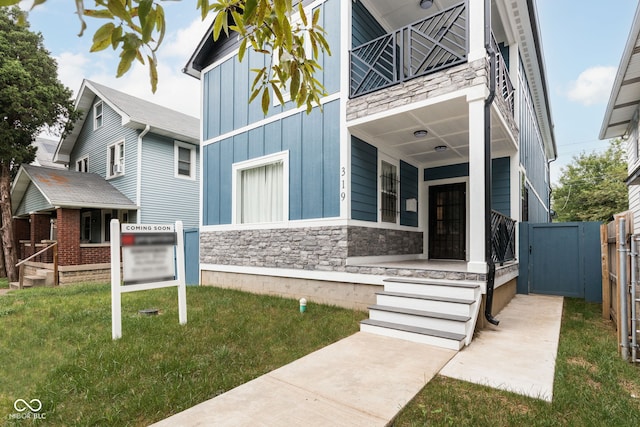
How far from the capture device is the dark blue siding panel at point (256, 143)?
740 cm

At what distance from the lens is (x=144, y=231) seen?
452cm

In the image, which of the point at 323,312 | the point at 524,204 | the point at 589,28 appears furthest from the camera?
the point at 589,28

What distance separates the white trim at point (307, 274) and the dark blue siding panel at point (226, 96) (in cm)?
330

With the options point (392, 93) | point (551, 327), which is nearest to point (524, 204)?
point (551, 327)

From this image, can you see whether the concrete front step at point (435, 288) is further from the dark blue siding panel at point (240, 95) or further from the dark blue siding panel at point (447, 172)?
the dark blue siding panel at point (240, 95)

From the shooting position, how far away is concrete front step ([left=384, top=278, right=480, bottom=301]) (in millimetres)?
4359

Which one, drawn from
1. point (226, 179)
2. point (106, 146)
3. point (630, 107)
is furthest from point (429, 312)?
point (106, 146)

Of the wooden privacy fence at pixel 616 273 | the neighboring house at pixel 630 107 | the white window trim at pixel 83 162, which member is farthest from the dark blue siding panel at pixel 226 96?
the white window trim at pixel 83 162

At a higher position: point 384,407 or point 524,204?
point 524,204

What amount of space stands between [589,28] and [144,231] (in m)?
29.4

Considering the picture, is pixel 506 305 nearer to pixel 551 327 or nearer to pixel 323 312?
pixel 551 327

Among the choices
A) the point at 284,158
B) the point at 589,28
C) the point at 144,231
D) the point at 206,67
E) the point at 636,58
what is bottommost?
the point at 144,231

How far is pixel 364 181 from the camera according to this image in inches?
251

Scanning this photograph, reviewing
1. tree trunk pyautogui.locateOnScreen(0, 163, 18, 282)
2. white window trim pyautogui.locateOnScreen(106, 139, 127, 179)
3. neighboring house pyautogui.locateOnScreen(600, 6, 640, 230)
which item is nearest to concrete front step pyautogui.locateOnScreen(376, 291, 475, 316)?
neighboring house pyautogui.locateOnScreen(600, 6, 640, 230)
